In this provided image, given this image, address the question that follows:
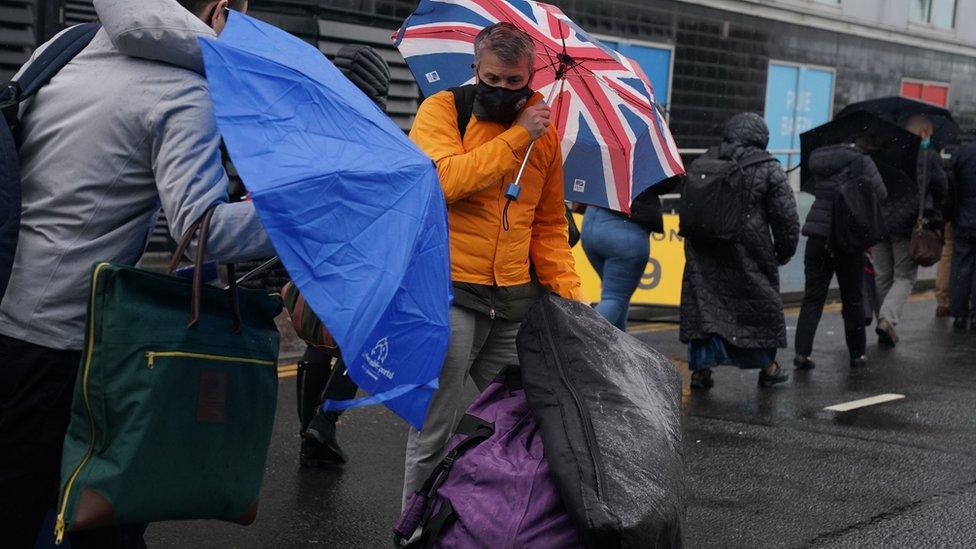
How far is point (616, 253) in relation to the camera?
7.68 metres

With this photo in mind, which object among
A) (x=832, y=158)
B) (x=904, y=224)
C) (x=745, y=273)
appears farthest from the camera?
(x=904, y=224)

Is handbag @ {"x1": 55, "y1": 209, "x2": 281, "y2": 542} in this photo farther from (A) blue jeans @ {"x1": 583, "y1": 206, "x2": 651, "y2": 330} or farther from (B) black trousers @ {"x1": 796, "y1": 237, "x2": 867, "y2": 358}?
(B) black trousers @ {"x1": 796, "y1": 237, "x2": 867, "y2": 358}

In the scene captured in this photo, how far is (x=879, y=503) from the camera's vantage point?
17.9 feet

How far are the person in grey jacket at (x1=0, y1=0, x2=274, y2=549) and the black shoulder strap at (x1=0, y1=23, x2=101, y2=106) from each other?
33 millimetres

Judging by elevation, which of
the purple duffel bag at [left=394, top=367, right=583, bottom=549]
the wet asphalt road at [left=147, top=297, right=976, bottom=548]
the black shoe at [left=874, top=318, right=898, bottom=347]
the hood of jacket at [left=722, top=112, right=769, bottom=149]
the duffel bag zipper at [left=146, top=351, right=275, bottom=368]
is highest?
the hood of jacket at [left=722, top=112, right=769, bottom=149]

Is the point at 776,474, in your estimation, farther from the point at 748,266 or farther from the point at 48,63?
the point at 48,63

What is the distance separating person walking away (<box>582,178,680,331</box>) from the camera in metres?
7.61

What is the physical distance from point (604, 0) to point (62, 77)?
14346 millimetres

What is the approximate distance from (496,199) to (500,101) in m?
0.32

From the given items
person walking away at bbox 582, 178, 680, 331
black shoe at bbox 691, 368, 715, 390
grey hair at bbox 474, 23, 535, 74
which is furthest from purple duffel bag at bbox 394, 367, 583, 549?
black shoe at bbox 691, 368, 715, 390

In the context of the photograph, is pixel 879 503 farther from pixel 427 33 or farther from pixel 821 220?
pixel 821 220

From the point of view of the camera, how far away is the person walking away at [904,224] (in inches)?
425

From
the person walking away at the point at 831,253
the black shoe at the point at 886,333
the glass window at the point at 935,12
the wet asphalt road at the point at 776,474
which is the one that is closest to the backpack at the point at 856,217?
the person walking away at the point at 831,253

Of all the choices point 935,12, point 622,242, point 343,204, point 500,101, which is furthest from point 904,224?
point 935,12
